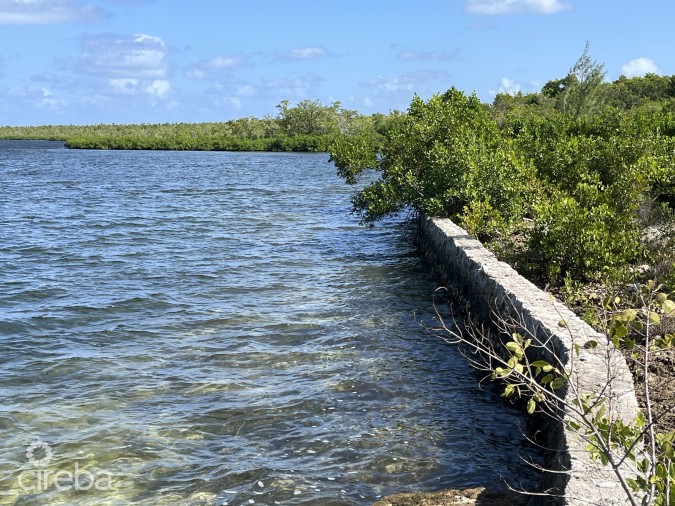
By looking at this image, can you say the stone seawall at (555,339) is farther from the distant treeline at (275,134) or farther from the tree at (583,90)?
the distant treeline at (275,134)

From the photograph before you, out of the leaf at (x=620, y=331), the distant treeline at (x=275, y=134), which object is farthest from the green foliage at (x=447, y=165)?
the distant treeline at (x=275, y=134)

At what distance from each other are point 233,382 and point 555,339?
4.22 m

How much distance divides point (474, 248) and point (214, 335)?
16.1 ft

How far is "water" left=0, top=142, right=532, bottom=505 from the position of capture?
6836 millimetres

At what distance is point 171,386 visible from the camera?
30.2 feet

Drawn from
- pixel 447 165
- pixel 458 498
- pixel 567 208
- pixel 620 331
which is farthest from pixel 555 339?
pixel 447 165

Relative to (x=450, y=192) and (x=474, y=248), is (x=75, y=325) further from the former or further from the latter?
(x=450, y=192)

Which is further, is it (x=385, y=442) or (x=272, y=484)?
(x=385, y=442)

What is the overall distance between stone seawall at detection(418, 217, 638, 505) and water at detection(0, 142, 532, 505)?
2.89ft

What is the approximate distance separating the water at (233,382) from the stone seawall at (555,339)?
0.88m

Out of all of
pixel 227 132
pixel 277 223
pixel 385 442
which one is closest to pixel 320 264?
pixel 277 223

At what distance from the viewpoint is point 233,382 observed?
30.7 ft

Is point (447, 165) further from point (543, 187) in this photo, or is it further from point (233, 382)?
point (233, 382)

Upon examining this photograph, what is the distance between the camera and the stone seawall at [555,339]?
496cm
